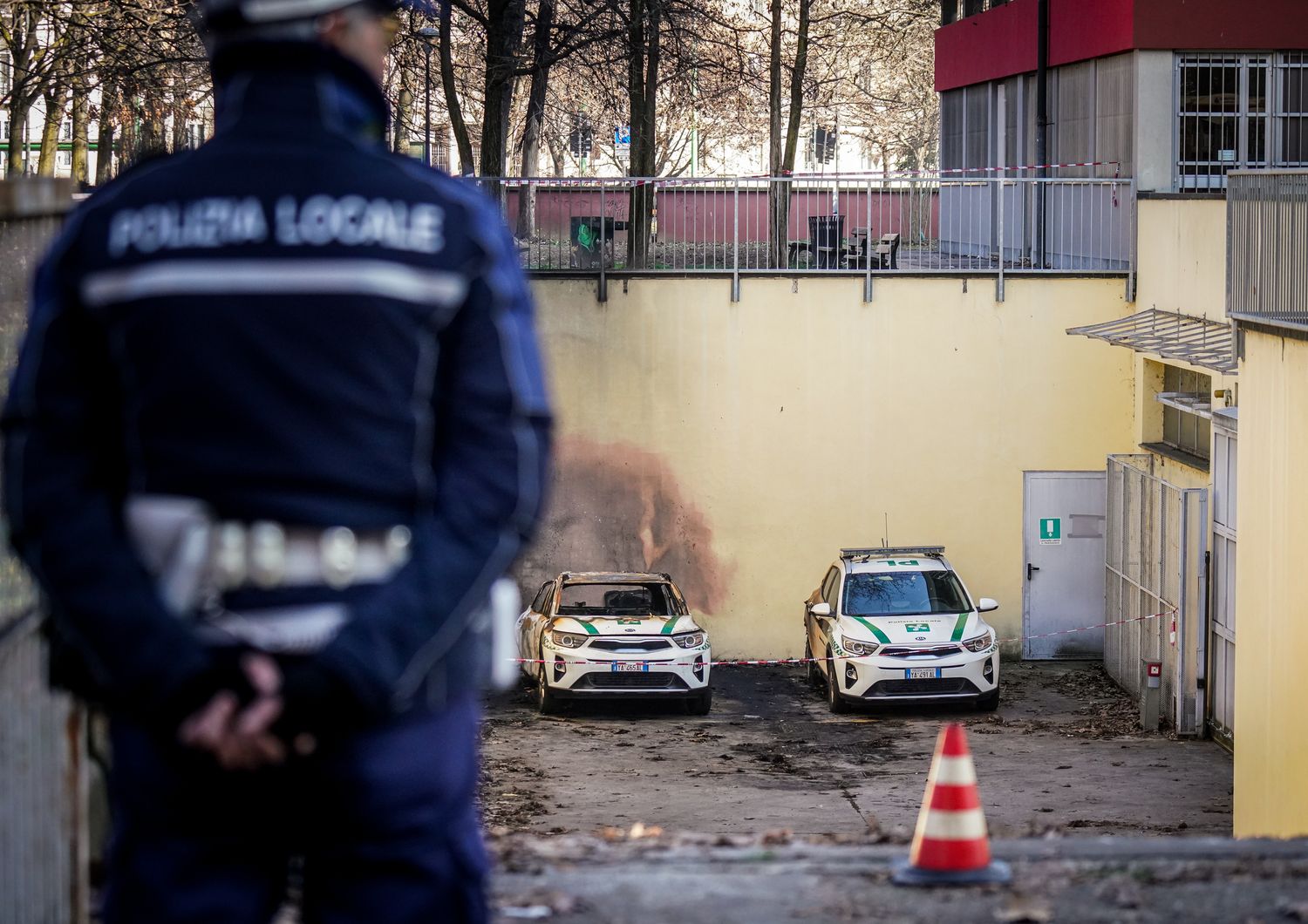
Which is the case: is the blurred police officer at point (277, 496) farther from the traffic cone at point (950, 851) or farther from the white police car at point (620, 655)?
the white police car at point (620, 655)

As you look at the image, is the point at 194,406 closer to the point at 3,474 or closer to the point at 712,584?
the point at 3,474

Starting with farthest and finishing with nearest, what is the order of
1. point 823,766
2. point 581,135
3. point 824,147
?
point 824,147 < point 581,135 < point 823,766

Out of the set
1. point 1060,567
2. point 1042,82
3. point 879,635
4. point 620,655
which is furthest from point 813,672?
point 1042,82

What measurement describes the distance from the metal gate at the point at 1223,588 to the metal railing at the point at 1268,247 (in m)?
3.51

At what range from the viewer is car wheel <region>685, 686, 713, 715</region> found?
757 inches

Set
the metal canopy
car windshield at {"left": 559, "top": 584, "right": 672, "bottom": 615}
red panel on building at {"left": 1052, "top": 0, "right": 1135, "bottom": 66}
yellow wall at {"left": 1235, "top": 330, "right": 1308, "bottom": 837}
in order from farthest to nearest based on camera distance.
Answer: red panel on building at {"left": 1052, "top": 0, "right": 1135, "bottom": 66}
car windshield at {"left": 559, "top": 584, "right": 672, "bottom": 615}
the metal canopy
yellow wall at {"left": 1235, "top": 330, "right": 1308, "bottom": 837}

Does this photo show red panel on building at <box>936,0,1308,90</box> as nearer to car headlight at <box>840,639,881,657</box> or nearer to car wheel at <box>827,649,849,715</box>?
car headlight at <box>840,639,881,657</box>

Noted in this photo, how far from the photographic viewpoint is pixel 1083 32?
24406 millimetres

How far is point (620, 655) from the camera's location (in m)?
18.8

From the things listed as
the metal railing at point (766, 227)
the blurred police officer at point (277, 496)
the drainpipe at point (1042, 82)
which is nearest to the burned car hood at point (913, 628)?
the metal railing at point (766, 227)

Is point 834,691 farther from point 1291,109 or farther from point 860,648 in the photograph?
point 1291,109

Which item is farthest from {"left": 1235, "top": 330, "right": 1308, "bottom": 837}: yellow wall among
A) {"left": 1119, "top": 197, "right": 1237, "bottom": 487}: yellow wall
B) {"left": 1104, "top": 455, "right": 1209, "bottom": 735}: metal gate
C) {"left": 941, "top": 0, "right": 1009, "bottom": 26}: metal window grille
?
{"left": 941, "top": 0, "right": 1009, "bottom": 26}: metal window grille

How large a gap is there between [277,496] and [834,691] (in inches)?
692

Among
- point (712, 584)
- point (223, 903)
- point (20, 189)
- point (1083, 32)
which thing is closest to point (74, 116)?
point (712, 584)
